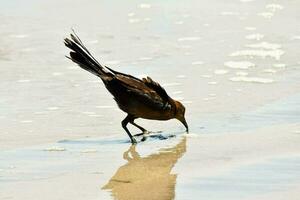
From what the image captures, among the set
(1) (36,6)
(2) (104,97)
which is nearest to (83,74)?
(2) (104,97)

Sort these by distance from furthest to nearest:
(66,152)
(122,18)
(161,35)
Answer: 1. (122,18)
2. (161,35)
3. (66,152)

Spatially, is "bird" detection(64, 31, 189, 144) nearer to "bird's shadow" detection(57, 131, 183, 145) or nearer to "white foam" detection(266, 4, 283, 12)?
"bird's shadow" detection(57, 131, 183, 145)

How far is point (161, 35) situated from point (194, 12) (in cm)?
166

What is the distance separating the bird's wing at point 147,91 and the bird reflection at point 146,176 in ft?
2.22

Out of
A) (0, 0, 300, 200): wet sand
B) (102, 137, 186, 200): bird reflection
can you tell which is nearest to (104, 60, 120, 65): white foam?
(0, 0, 300, 200): wet sand

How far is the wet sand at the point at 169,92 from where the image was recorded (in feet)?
18.8

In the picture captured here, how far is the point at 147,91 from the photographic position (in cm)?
750

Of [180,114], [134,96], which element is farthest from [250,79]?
[134,96]

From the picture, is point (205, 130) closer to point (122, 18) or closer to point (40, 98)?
point (40, 98)

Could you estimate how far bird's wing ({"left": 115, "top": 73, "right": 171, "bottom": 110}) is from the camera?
7461 millimetres

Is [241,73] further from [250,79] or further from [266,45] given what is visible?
[266,45]

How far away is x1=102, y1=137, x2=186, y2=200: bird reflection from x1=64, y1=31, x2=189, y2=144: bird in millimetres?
651

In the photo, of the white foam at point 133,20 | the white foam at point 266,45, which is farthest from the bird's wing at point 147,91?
the white foam at point 133,20

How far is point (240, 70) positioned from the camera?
10148mm
